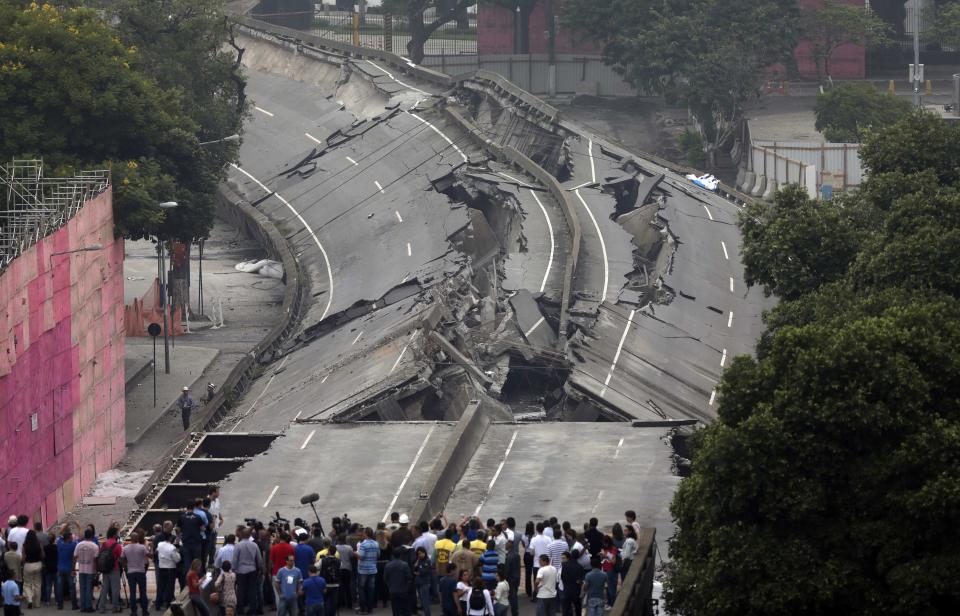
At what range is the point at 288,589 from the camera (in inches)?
1385

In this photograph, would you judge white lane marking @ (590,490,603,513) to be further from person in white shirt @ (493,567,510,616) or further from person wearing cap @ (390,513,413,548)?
person in white shirt @ (493,567,510,616)

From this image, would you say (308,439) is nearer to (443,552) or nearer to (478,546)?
(443,552)

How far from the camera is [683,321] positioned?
233 ft

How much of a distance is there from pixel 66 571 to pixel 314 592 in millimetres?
5938

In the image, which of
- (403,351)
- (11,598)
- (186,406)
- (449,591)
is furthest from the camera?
(186,406)

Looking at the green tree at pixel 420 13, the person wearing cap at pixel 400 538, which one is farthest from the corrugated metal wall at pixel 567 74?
the person wearing cap at pixel 400 538

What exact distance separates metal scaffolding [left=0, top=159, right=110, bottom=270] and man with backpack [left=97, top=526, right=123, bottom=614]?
15310 mm

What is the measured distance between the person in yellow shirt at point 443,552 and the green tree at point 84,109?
109ft

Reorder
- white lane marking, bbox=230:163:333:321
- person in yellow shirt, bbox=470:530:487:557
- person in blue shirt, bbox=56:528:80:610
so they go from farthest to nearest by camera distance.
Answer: white lane marking, bbox=230:163:333:321 → person in blue shirt, bbox=56:528:80:610 → person in yellow shirt, bbox=470:530:487:557

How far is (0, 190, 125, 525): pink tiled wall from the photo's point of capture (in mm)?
51156

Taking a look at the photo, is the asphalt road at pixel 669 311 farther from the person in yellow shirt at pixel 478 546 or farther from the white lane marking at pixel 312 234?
the person in yellow shirt at pixel 478 546

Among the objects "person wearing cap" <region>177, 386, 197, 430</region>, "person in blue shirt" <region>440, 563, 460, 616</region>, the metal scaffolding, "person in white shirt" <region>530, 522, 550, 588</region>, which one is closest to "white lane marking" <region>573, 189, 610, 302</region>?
"person wearing cap" <region>177, 386, 197, 430</region>

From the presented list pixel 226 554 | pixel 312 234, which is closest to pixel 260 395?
pixel 312 234

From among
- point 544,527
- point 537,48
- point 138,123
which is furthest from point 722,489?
point 537,48
